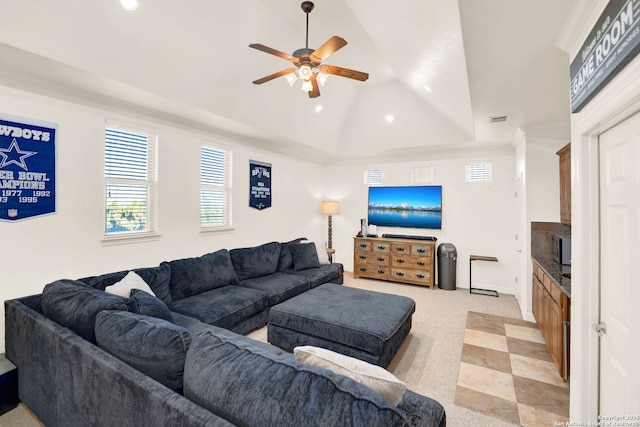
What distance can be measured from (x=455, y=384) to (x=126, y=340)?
254 centimetres

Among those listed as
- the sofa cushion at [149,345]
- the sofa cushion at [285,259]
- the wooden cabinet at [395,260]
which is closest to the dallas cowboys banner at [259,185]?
the sofa cushion at [285,259]

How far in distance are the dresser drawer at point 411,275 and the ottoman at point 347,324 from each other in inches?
95.2

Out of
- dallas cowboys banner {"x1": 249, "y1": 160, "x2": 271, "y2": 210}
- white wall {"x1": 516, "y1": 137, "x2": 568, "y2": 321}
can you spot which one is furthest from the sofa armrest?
dallas cowboys banner {"x1": 249, "y1": 160, "x2": 271, "y2": 210}

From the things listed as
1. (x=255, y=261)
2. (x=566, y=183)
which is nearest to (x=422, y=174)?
(x=566, y=183)

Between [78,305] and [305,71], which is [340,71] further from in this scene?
[78,305]

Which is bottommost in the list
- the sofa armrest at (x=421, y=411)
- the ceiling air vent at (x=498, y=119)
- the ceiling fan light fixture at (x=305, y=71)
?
the sofa armrest at (x=421, y=411)

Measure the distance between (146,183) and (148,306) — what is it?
75.7 inches

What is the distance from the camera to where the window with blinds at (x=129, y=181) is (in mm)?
3211

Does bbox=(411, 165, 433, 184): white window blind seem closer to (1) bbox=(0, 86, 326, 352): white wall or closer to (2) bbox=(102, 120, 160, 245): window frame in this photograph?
(1) bbox=(0, 86, 326, 352): white wall

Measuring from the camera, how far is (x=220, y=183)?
14.7ft

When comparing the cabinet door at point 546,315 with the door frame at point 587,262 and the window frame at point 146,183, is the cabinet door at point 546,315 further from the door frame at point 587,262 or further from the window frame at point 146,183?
the window frame at point 146,183

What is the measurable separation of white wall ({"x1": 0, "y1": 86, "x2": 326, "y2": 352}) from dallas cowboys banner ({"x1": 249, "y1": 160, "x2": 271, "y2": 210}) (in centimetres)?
20

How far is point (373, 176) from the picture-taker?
21.5ft

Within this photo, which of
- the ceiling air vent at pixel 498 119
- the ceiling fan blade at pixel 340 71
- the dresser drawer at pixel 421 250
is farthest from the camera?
the dresser drawer at pixel 421 250
